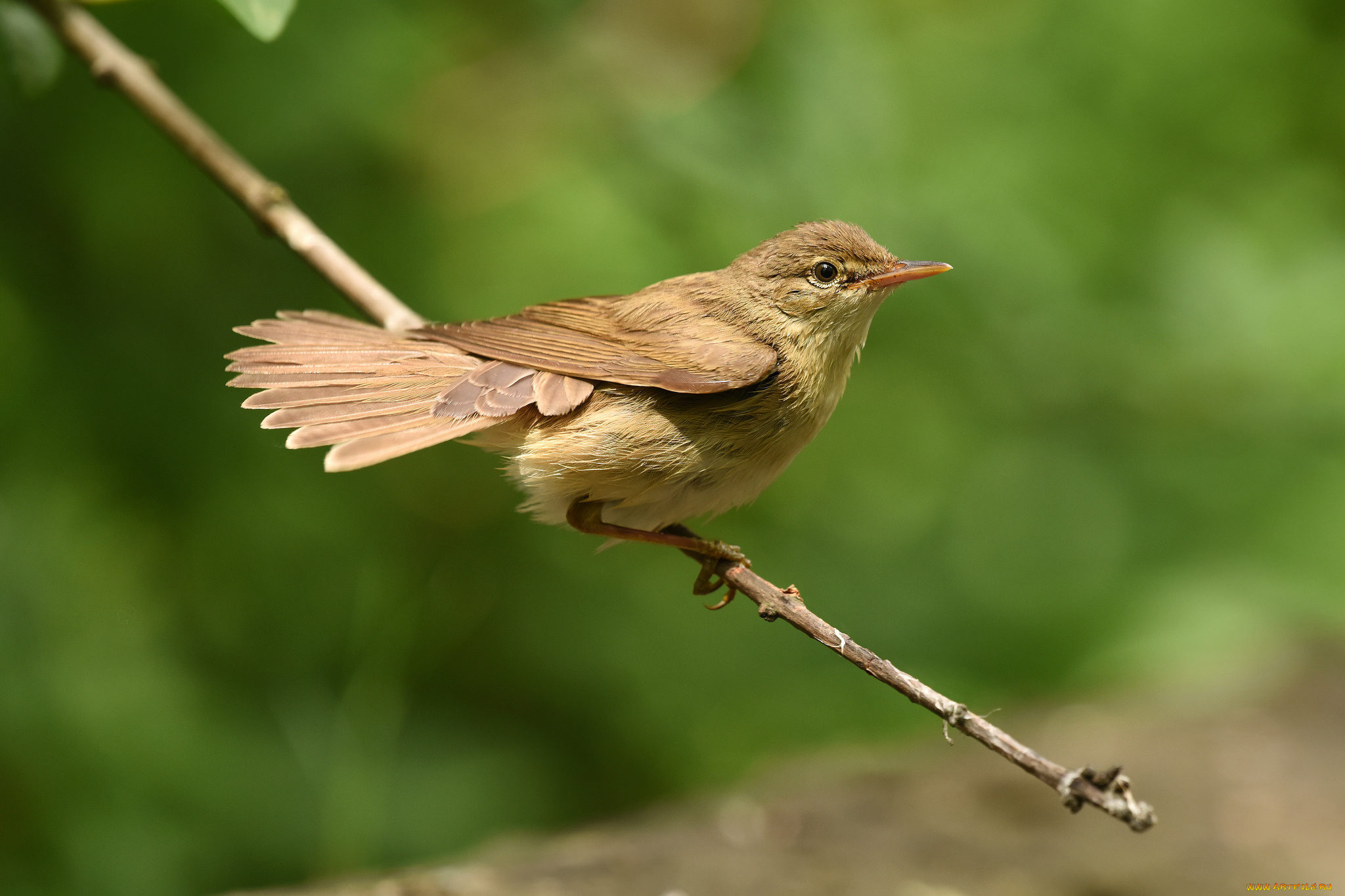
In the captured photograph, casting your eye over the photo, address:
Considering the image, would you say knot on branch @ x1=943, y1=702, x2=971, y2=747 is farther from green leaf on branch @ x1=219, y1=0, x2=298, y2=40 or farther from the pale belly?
green leaf on branch @ x1=219, y1=0, x2=298, y2=40

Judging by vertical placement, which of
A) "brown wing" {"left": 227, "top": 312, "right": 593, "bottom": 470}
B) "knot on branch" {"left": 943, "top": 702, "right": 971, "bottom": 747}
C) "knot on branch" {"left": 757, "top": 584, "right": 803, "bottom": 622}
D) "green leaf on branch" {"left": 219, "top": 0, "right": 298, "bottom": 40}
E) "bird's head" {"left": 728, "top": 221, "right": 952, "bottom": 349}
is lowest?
"knot on branch" {"left": 943, "top": 702, "right": 971, "bottom": 747}

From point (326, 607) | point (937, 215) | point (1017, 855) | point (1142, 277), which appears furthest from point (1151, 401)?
point (326, 607)

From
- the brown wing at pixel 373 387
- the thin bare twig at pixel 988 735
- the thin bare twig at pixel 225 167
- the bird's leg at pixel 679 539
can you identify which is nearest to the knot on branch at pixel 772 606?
the thin bare twig at pixel 988 735

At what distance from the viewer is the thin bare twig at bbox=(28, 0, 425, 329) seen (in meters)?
2.96

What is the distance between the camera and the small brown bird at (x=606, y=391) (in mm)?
2885

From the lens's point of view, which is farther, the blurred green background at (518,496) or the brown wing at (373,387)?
the blurred green background at (518,496)

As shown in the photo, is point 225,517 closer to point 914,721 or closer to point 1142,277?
point 914,721

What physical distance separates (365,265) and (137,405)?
2.89ft

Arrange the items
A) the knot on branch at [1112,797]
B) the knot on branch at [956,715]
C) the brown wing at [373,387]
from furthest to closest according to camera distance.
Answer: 1. the brown wing at [373,387]
2. the knot on branch at [956,715]
3. the knot on branch at [1112,797]

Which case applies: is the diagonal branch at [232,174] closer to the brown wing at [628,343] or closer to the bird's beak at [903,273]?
the brown wing at [628,343]

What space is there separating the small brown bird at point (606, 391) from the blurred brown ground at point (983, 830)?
775 millimetres

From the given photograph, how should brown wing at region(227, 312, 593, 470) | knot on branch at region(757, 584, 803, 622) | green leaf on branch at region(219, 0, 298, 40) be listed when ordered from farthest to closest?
1. brown wing at region(227, 312, 593, 470)
2. green leaf on branch at region(219, 0, 298, 40)
3. knot on branch at region(757, 584, 803, 622)

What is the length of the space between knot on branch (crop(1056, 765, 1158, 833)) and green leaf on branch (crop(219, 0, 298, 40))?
2.09 m

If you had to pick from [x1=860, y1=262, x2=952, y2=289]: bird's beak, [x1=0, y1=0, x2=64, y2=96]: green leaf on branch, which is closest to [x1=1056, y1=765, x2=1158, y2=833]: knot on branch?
[x1=860, y1=262, x2=952, y2=289]: bird's beak
